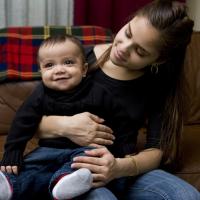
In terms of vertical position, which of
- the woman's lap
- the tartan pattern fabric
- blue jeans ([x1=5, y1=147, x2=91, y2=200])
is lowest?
the woman's lap

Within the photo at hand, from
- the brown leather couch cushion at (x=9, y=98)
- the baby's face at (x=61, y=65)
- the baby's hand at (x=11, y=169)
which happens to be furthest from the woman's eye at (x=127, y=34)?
the brown leather couch cushion at (x=9, y=98)

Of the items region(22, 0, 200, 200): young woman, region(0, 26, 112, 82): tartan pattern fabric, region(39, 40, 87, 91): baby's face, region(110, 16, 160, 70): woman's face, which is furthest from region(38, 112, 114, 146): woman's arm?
region(0, 26, 112, 82): tartan pattern fabric

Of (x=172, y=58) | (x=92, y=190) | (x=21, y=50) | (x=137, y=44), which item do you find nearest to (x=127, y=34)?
(x=137, y=44)

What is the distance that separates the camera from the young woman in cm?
132

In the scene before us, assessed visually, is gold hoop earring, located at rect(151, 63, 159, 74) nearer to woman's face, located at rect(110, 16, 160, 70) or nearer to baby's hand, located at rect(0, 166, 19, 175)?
woman's face, located at rect(110, 16, 160, 70)

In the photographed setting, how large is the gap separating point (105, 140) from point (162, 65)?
14.8 inches

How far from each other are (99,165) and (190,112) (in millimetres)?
1043

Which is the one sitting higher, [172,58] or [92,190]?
[172,58]

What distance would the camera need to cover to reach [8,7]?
2334 mm

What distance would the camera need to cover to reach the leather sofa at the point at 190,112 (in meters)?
1.62

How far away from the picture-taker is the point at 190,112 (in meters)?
2.19

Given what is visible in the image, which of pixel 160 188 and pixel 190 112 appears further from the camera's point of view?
pixel 190 112

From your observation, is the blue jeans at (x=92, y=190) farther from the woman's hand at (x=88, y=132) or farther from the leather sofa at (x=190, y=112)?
the leather sofa at (x=190, y=112)

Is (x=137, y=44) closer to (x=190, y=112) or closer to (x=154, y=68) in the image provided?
(x=154, y=68)
